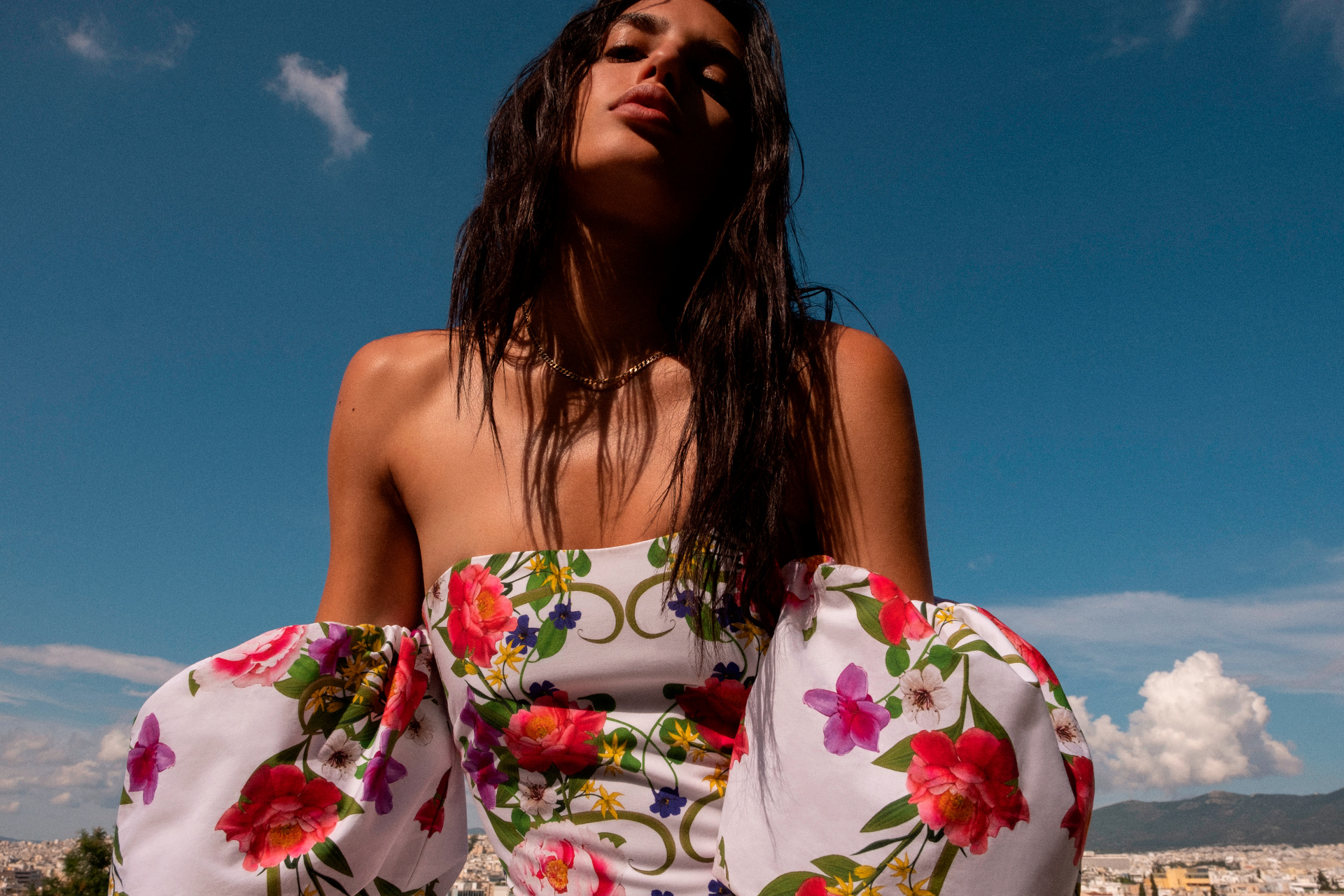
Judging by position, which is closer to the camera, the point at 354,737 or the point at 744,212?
the point at 354,737

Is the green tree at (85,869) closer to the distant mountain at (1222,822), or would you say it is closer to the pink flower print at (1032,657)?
the pink flower print at (1032,657)

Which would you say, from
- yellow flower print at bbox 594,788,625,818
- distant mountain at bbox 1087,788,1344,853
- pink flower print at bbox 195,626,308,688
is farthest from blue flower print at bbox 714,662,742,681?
distant mountain at bbox 1087,788,1344,853

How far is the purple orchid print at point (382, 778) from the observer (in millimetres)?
1456

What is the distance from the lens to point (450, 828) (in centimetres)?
160

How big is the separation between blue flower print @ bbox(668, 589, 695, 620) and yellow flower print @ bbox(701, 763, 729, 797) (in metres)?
0.25

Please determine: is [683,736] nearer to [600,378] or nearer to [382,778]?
[382,778]

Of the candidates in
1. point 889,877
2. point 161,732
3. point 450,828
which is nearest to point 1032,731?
point 889,877

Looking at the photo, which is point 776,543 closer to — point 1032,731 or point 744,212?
point 1032,731

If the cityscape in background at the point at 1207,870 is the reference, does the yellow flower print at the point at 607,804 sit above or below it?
above

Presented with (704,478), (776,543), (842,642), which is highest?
(704,478)

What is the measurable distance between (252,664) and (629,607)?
0.66 meters

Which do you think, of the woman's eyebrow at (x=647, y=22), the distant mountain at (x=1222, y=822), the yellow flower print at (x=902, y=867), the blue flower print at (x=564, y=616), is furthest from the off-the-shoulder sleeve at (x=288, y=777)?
the distant mountain at (x=1222, y=822)

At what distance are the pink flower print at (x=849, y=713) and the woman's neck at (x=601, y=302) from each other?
0.76m

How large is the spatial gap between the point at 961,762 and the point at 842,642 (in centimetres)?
23
